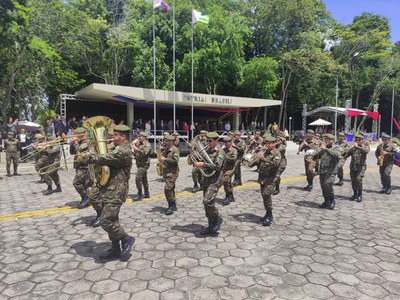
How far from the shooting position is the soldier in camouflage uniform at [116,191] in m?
4.93

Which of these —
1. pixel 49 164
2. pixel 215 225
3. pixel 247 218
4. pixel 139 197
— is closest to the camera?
pixel 215 225

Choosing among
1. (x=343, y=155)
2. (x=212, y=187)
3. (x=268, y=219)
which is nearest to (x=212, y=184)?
(x=212, y=187)

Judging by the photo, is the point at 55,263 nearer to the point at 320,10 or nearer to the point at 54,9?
the point at 54,9

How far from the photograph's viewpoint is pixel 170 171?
309 inches

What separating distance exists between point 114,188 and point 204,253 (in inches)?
74.0

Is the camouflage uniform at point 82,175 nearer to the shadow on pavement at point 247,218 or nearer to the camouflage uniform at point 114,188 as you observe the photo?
the camouflage uniform at point 114,188

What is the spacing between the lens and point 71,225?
22.5 ft

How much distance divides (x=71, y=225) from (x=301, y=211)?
18.1 ft

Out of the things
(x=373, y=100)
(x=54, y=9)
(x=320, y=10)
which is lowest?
(x=373, y=100)

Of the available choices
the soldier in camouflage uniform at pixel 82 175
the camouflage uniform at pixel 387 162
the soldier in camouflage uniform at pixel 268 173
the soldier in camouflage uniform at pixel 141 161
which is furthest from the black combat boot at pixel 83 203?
the camouflage uniform at pixel 387 162

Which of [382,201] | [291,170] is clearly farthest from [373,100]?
[382,201]

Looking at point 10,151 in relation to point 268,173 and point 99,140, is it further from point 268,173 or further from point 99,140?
point 268,173

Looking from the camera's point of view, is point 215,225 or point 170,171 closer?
point 215,225

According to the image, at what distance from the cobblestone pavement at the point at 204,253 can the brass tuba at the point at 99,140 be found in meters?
1.33
